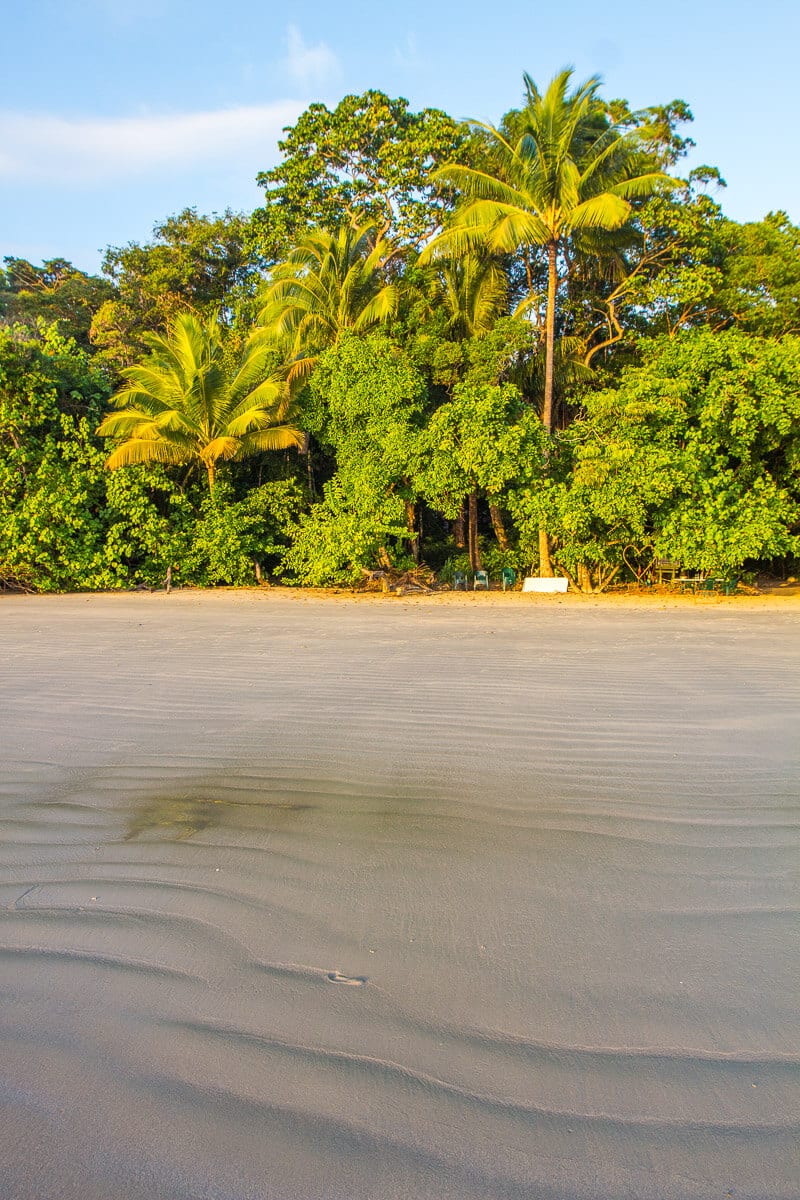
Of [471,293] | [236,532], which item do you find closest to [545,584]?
[236,532]

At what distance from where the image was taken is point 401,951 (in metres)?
2.39

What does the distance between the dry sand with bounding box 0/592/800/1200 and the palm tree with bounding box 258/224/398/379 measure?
14103 millimetres

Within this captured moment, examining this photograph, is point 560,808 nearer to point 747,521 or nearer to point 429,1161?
point 429,1161

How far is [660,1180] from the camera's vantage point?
5.06 ft

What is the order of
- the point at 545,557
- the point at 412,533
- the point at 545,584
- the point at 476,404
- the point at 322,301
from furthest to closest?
the point at 322,301, the point at 545,557, the point at 545,584, the point at 412,533, the point at 476,404

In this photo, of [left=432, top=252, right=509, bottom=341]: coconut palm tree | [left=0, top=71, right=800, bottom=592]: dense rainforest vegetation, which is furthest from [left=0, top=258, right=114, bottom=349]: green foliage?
[left=432, top=252, right=509, bottom=341]: coconut palm tree

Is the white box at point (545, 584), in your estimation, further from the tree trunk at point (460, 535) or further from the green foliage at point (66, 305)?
the green foliage at point (66, 305)

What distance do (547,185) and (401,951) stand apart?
1697 cm

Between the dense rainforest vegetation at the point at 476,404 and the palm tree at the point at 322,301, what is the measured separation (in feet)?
0.21

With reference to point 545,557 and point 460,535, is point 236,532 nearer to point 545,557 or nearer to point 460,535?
point 460,535

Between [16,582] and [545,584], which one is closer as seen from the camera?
[545,584]

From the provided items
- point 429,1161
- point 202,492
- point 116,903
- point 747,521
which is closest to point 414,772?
point 116,903

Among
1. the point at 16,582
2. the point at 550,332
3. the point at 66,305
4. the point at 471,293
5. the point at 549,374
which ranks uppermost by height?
the point at 66,305

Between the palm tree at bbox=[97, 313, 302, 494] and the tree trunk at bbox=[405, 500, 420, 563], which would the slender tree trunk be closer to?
the tree trunk at bbox=[405, 500, 420, 563]
